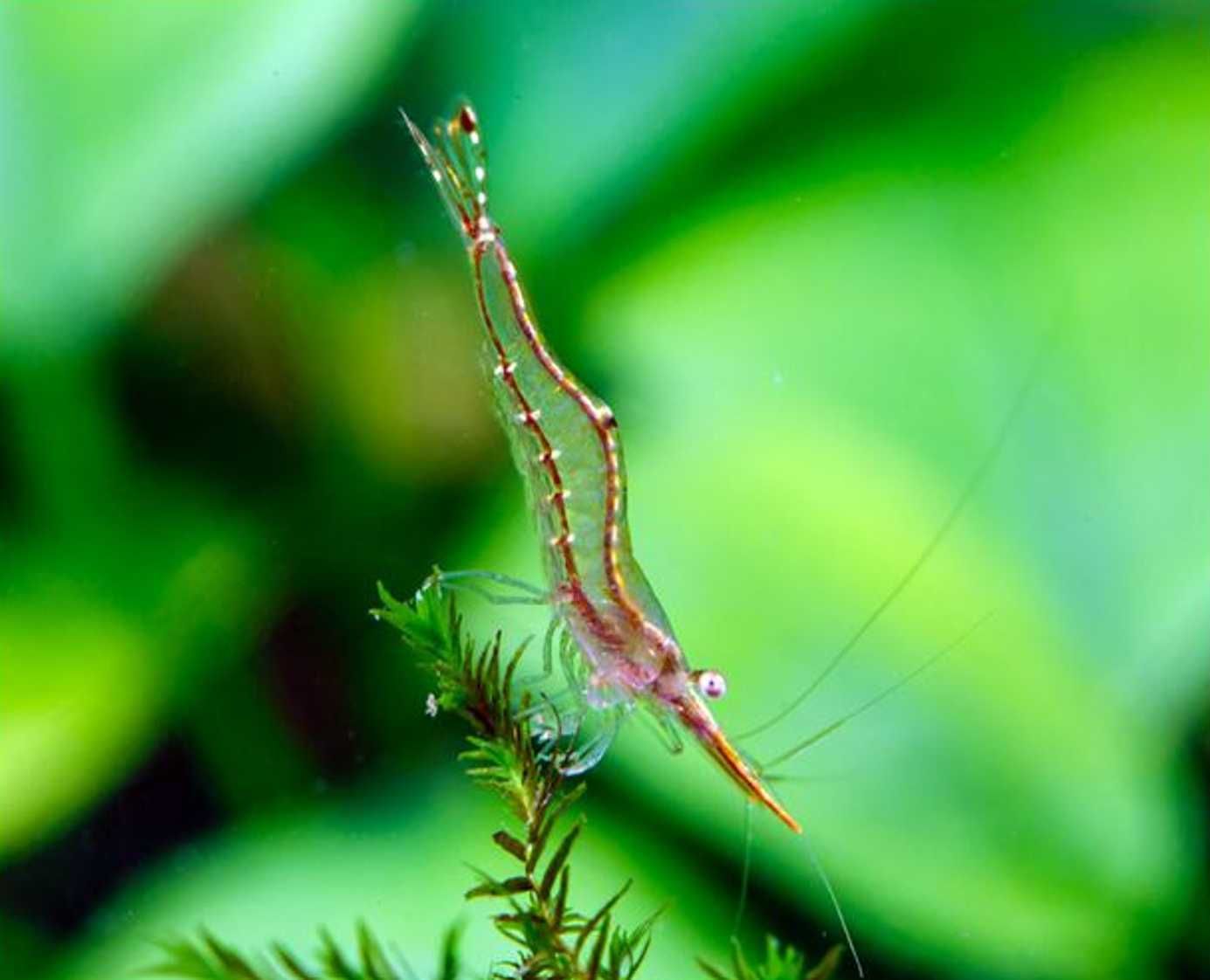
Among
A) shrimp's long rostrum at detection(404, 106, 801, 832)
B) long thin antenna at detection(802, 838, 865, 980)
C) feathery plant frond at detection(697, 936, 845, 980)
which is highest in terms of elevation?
shrimp's long rostrum at detection(404, 106, 801, 832)

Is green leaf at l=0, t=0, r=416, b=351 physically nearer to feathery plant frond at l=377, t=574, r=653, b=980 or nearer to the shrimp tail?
the shrimp tail

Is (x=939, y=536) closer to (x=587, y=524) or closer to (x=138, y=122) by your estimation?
(x=587, y=524)

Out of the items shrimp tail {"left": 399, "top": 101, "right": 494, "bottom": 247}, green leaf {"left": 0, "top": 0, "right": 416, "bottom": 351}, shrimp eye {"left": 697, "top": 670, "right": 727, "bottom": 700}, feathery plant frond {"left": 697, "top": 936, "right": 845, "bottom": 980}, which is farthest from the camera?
green leaf {"left": 0, "top": 0, "right": 416, "bottom": 351}

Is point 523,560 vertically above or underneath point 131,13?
underneath

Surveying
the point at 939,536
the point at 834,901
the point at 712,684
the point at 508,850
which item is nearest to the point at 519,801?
the point at 508,850

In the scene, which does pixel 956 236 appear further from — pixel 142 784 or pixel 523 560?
pixel 142 784

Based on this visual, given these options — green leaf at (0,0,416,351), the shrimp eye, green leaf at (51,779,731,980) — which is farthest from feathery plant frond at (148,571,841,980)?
green leaf at (0,0,416,351)

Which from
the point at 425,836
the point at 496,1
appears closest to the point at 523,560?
the point at 425,836

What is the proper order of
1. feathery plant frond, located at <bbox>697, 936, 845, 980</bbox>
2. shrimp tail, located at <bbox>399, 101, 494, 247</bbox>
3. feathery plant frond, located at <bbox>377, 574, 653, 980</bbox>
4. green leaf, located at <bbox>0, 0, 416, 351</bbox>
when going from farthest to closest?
green leaf, located at <bbox>0, 0, 416, 351</bbox> → shrimp tail, located at <bbox>399, 101, 494, 247</bbox> → feathery plant frond, located at <bbox>377, 574, 653, 980</bbox> → feathery plant frond, located at <bbox>697, 936, 845, 980</bbox>
